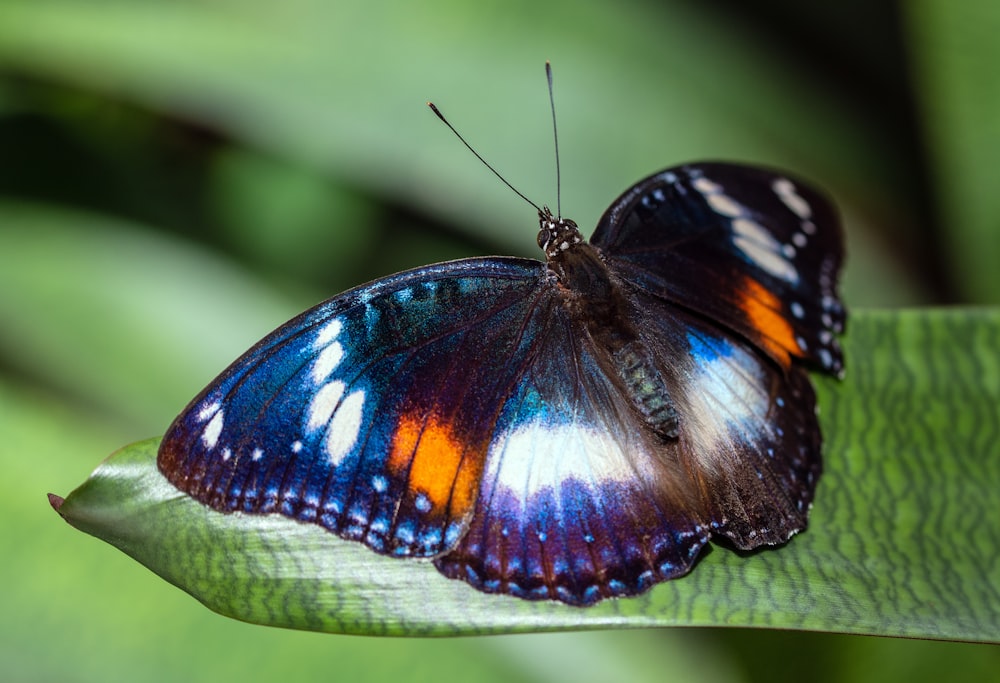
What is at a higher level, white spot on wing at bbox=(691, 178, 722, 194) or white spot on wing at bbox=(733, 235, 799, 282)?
white spot on wing at bbox=(691, 178, 722, 194)

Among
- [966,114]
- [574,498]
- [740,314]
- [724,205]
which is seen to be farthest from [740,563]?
[966,114]

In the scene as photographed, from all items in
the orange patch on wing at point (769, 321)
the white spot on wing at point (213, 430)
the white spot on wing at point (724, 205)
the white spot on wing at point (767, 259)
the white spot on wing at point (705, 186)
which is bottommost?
the white spot on wing at point (213, 430)

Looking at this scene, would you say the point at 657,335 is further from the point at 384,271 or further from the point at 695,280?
the point at 384,271

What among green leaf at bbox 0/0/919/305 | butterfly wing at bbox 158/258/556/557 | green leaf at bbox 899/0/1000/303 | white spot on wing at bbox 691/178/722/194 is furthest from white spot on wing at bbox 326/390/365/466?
green leaf at bbox 899/0/1000/303

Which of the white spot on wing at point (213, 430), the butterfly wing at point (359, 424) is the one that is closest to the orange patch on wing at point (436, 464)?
the butterfly wing at point (359, 424)

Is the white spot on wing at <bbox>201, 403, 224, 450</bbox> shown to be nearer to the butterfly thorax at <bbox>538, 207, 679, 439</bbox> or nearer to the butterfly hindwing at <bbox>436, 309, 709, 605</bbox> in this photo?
the butterfly hindwing at <bbox>436, 309, 709, 605</bbox>

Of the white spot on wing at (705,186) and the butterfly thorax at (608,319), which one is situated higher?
the white spot on wing at (705,186)

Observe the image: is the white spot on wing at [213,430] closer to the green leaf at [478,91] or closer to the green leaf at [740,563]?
the green leaf at [740,563]
